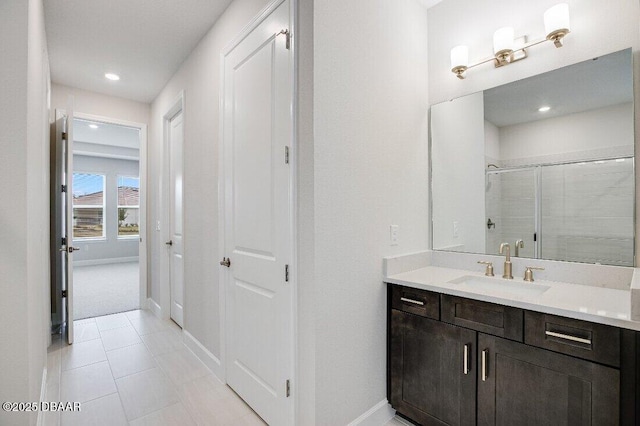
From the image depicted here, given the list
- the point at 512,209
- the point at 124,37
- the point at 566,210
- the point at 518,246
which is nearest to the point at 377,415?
the point at 518,246

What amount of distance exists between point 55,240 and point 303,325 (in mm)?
3366

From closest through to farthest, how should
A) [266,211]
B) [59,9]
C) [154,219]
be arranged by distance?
[266,211]
[59,9]
[154,219]

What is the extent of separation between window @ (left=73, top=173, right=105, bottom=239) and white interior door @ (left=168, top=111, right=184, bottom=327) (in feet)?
18.7

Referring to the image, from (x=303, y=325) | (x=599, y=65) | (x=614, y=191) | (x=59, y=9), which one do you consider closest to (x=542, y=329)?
(x=614, y=191)

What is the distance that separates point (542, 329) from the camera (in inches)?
53.3

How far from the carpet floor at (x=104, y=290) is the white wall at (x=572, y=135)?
185 inches

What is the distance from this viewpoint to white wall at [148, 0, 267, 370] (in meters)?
2.45

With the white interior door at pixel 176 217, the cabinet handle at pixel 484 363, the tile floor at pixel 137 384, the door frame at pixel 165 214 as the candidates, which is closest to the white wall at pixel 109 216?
the door frame at pixel 165 214

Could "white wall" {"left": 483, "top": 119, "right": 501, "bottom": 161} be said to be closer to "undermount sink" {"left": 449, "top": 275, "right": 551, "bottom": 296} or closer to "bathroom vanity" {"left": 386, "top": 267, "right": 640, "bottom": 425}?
"undermount sink" {"left": 449, "top": 275, "right": 551, "bottom": 296}

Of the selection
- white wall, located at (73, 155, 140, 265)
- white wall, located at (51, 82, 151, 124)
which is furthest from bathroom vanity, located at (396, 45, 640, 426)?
white wall, located at (73, 155, 140, 265)

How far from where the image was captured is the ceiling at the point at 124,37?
233cm

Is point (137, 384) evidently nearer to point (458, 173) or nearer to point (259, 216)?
point (259, 216)

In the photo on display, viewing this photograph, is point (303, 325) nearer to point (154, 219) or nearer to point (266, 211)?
point (266, 211)

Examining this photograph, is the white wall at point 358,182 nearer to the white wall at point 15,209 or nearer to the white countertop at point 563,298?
the white countertop at point 563,298
